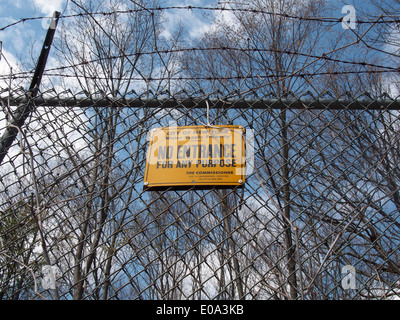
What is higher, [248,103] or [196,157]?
[248,103]

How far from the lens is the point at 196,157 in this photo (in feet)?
5.03

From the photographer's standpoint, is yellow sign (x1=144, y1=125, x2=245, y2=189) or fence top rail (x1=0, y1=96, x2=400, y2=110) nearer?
yellow sign (x1=144, y1=125, x2=245, y2=189)

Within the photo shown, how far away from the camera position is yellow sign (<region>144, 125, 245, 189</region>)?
150 cm

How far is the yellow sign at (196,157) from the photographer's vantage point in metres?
1.50

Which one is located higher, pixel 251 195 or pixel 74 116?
pixel 74 116

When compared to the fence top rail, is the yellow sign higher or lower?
lower

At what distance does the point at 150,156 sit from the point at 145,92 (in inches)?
16.7

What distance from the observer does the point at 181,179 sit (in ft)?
4.94

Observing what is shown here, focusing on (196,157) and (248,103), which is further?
(248,103)

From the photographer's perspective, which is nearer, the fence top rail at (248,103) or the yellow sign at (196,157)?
the yellow sign at (196,157)
